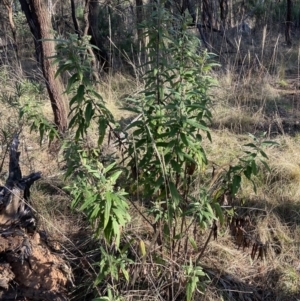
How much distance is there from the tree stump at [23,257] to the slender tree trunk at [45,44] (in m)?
1.19

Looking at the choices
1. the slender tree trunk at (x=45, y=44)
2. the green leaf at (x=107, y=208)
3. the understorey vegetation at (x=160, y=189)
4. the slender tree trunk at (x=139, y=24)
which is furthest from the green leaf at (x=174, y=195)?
the slender tree trunk at (x=45, y=44)

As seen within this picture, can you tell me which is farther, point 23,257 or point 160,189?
point 23,257

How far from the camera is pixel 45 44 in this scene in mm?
3855

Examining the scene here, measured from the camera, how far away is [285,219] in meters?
3.10

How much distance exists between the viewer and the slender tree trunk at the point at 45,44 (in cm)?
376

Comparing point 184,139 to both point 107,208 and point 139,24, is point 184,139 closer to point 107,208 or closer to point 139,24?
point 107,208

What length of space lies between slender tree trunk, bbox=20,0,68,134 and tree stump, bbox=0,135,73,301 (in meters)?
1.19

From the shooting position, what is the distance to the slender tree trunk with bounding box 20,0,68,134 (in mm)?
3764

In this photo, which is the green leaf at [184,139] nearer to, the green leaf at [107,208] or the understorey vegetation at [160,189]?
the understorey vegetation at [160,189]

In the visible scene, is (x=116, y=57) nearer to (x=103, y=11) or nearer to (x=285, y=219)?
(x=103, y=11)

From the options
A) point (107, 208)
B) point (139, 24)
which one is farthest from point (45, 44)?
point (107, 208)

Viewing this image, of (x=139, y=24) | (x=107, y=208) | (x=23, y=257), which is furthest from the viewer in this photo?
(x=23, y=257)

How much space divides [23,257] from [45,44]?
7.47 ft

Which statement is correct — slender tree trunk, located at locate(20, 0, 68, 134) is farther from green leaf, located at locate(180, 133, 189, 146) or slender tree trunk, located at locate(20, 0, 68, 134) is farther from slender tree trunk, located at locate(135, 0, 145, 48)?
green leaf, located at locate(180, 133, 189, 146)
